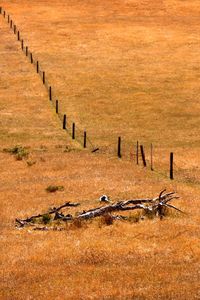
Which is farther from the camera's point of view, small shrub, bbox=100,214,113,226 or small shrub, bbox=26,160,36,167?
small shrub, bbox=26,160,36,167

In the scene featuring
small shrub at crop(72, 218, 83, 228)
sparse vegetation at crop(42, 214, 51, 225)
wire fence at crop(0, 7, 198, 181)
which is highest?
small shrub at crop(72, 218, 83, 228)

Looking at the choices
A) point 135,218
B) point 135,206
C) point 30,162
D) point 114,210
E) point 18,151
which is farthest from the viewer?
point 18,151

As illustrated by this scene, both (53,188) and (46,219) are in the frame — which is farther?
(53,188)

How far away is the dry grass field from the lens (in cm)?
1914

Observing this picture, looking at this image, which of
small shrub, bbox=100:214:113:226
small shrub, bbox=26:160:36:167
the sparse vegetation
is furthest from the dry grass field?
the sparse vegetation

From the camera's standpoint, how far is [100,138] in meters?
44.2

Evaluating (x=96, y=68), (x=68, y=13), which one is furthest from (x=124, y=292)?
(x=68, y=13)

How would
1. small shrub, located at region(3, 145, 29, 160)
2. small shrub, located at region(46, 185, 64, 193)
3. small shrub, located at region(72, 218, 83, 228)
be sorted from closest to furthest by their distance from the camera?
1. small shrub, located at region(72, 218, 83, 228)
2. small shrub, located at region(46, 185, 64, 193)
3. small shrub, located at region(3, 145, 29, 160)

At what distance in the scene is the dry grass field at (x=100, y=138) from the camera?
19.1 m

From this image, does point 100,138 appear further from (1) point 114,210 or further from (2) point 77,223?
(2) point 77,223

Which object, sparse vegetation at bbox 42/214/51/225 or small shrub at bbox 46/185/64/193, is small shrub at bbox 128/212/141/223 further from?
→ small shrub at bbox 46/185/64/193

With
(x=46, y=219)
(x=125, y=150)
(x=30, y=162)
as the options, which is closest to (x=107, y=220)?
(x=46, y=219)

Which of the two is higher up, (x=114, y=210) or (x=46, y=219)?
(x=114, y=210)

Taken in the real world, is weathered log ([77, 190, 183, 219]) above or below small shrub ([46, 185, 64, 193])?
above
